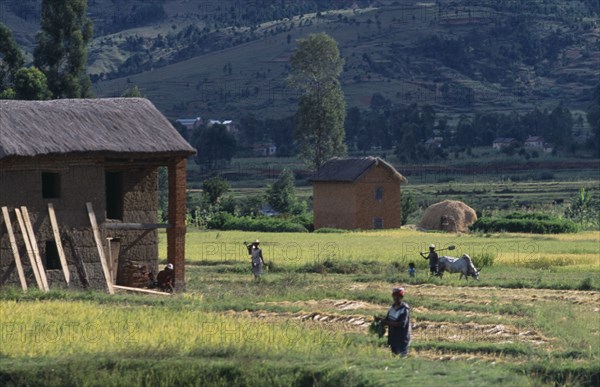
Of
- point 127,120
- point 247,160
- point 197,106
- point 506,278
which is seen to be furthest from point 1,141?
point 197,106

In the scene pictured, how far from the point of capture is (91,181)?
33781 millimetres

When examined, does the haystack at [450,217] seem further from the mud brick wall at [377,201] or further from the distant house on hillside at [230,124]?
the distant house on hillside at [230,124]

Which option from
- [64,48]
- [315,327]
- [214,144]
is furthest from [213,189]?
[315,327]

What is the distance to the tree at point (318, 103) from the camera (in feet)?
271

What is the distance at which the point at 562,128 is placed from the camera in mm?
141750

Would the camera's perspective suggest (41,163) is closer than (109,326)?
No

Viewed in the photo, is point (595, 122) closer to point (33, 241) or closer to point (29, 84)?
point (29, 84)

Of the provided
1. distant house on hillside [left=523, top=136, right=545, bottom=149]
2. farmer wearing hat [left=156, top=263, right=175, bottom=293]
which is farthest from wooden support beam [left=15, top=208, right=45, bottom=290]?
distant house on hillside [left=523, top=136, right=545, bottom=149]

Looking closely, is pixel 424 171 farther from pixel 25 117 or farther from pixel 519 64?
pixel 25 117

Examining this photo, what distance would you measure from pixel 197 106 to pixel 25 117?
497ft

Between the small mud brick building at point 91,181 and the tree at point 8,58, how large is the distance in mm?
25626

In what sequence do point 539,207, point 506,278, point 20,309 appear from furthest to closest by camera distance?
point 539,207 < point 506,278 < point 20,309

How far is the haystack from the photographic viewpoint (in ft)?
221

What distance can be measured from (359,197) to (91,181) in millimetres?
34138
